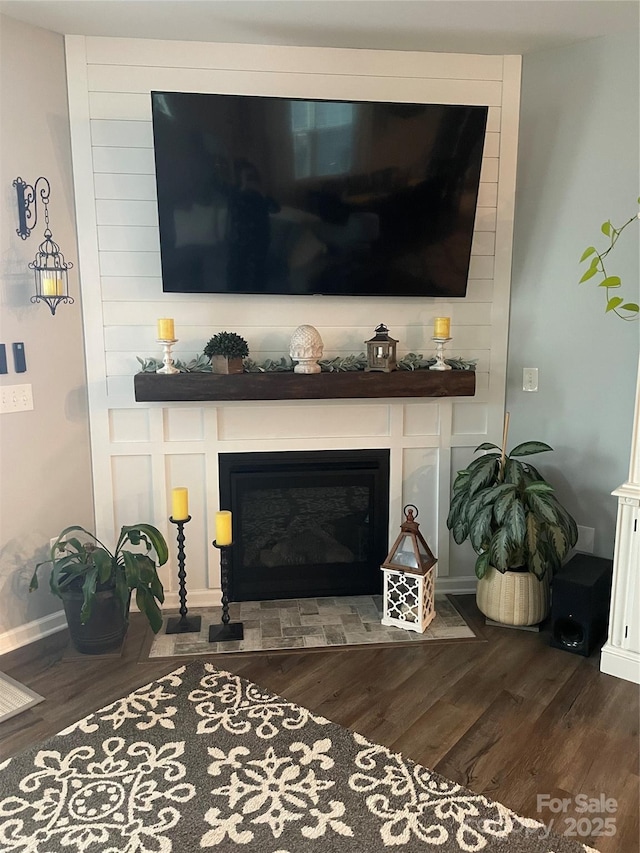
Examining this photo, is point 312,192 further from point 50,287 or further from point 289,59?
point 50,287

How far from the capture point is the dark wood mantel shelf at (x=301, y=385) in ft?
9.07

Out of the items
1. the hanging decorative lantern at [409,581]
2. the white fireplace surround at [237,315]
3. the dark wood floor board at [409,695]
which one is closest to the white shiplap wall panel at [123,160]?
the white fireplace surround at [237,315]

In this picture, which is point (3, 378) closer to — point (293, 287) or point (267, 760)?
point (293, 287)

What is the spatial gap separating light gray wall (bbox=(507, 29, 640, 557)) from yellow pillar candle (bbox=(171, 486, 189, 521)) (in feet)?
5.33

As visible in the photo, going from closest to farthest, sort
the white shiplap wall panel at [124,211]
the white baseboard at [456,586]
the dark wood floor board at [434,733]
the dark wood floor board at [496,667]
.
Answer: the dark wood floor board at [434,733], the dark wood floor board at [496,667], the white shiplap wall panel at [124,211], the white baseboard at [456,586]

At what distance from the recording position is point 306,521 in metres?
3.20

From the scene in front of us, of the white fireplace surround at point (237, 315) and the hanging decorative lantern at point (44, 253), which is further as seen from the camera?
the white fireplace surround at point (237, 315)

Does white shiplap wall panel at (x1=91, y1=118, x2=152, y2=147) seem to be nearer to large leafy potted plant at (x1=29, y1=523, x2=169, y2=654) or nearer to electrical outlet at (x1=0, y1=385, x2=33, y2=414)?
electrical outlet at (x1=0, y1=385, x2=33, y2=414)

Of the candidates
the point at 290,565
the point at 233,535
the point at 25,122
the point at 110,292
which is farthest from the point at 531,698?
the point at 25,122

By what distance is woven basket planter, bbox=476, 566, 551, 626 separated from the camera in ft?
9.32

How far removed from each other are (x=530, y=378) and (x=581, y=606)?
106cm

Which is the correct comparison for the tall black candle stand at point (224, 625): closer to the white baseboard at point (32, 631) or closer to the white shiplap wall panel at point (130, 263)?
the white baseboard at point (32, 631)

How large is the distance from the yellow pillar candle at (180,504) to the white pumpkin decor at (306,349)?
0.72 meters

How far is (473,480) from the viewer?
2.90 m
